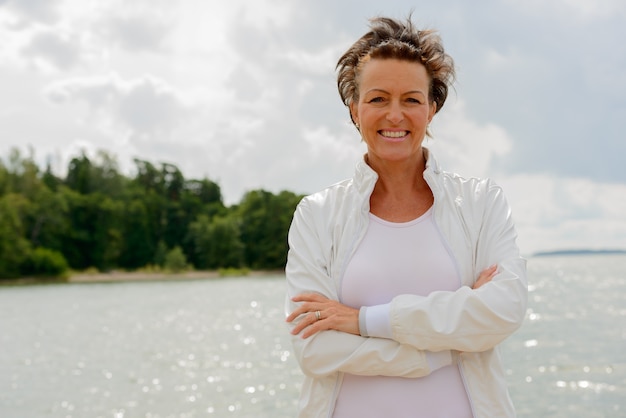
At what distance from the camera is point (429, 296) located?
223cm

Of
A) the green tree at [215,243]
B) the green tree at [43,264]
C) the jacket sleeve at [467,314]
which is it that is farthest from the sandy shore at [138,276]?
the jacket sleeve at [467,314]

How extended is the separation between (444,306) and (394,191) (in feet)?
1.46

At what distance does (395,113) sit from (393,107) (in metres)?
0.02

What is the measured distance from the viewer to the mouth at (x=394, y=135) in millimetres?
2355

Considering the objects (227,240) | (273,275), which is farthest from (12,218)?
(273,275)

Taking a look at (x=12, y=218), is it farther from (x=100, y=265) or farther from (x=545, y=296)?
(x=545, y=296)

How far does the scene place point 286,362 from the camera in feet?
60.2

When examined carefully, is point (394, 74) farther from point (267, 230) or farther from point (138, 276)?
point (267, 230)

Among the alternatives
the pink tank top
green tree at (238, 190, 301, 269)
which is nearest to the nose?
A: the pink tank top

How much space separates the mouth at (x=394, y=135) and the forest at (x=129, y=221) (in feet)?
199

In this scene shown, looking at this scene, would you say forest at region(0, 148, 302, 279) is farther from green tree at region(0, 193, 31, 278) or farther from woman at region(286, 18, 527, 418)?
woman at region(286, 18, 527, 418)

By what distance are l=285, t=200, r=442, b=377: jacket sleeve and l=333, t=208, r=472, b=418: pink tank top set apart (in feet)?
0.18

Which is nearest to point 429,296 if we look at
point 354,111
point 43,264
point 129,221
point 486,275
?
point 486,275

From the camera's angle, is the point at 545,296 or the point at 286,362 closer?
the point at 286,362
